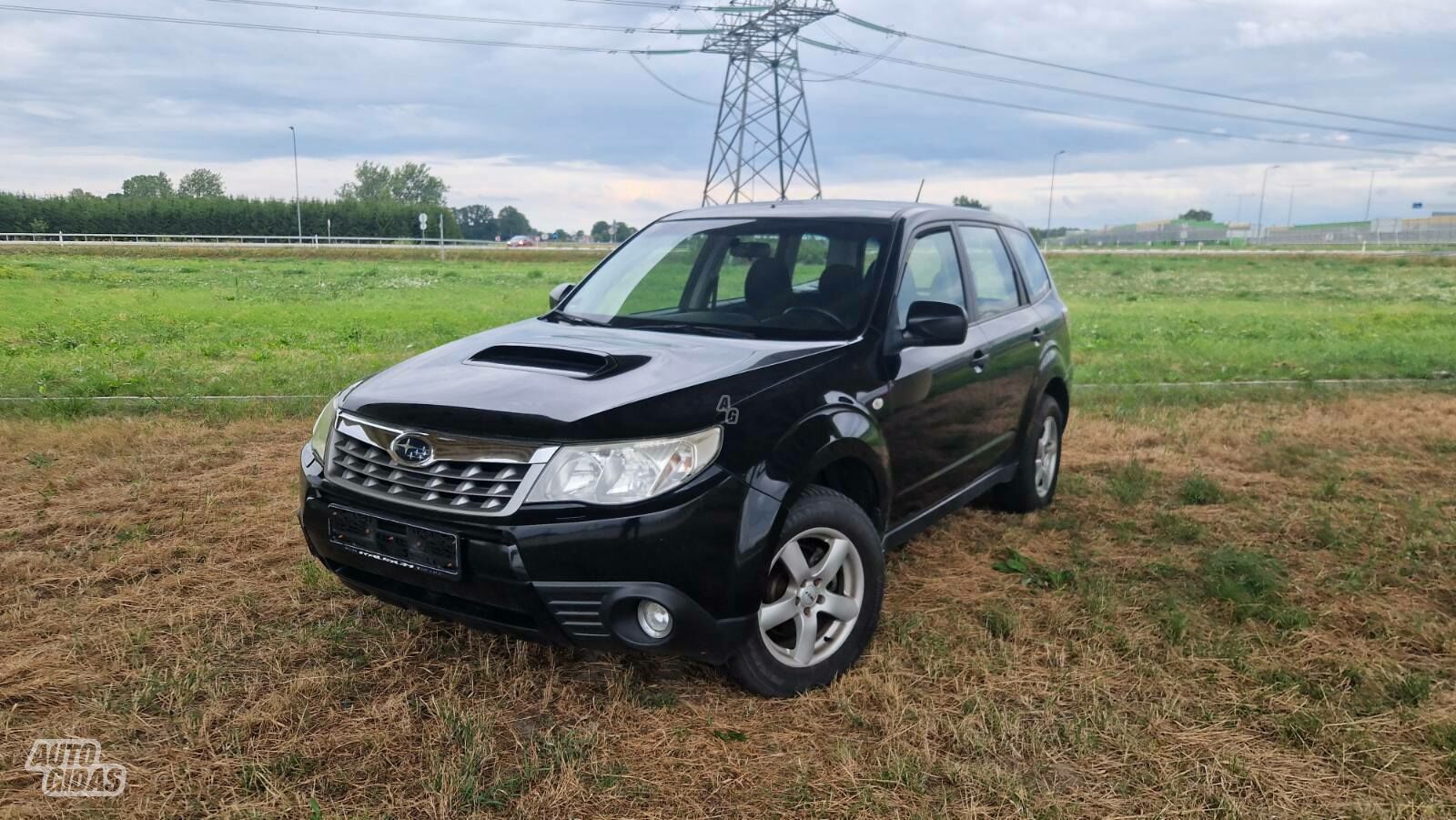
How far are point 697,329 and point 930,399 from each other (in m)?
1.00

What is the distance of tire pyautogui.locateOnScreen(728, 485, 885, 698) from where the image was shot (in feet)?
10.7

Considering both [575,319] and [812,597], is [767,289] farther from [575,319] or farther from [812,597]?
[812,597]

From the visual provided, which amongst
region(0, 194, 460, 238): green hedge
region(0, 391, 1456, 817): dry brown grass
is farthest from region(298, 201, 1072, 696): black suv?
region(0, 194, 460, 238): green hedge

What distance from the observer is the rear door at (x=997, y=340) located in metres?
4.75

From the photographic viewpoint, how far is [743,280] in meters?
4.38

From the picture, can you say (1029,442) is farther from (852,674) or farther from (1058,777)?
(1058,777)

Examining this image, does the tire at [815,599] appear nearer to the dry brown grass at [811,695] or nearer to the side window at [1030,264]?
the dry brown grass at [811,695]

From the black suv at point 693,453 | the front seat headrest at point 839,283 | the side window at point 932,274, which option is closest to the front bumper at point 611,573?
the black suv at point 693,453

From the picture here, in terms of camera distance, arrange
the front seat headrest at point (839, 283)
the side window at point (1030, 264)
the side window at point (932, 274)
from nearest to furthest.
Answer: the front seat headrest at point (839, 283)
the side window at point (932, 274)
the side window at point (1030, 264)

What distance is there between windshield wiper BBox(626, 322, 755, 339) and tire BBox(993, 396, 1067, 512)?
2127 millimetres

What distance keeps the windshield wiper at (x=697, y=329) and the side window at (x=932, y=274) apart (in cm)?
65

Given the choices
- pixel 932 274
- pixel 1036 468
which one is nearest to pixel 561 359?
pixel 932 274

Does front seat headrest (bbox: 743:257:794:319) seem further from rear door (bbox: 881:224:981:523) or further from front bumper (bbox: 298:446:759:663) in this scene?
front bumper (bbox: 298:446:759:663)

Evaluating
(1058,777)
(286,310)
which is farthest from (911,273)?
(286,310)
